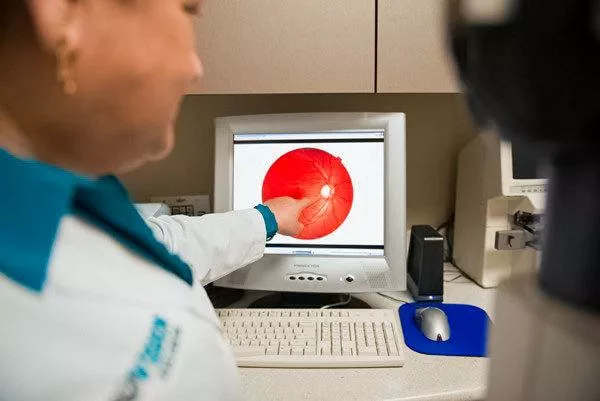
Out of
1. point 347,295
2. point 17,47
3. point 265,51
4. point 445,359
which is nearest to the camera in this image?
point 17,47

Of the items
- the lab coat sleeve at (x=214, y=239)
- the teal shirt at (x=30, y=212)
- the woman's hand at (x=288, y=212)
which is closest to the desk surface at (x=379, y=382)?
the lab coat sleeve at (x=214, y=239)

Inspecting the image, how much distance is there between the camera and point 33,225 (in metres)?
0.43

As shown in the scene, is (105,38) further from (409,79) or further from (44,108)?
(409,79)

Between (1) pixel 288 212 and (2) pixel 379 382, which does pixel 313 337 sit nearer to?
(2) pixel 379 382

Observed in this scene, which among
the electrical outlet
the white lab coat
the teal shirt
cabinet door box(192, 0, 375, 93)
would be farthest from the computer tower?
the teal shirt

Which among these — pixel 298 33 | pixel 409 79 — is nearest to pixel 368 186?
pixel 409 79

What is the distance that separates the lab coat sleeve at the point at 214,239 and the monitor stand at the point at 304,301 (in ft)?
0.81

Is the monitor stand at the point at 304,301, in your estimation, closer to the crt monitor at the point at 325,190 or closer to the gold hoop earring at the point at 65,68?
the crt monitor at the point at 325,190

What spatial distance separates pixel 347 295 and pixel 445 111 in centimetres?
61

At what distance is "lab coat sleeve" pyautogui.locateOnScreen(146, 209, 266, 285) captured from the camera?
93 centimetres

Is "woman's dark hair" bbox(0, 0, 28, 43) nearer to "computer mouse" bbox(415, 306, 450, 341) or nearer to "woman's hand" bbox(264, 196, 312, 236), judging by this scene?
"woman's hand" bbox(264, 196, 312, 236)

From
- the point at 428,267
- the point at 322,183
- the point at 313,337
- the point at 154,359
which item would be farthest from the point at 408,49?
the point at 154,359

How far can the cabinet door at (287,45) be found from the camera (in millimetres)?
1056

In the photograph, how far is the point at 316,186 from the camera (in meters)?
1.20
